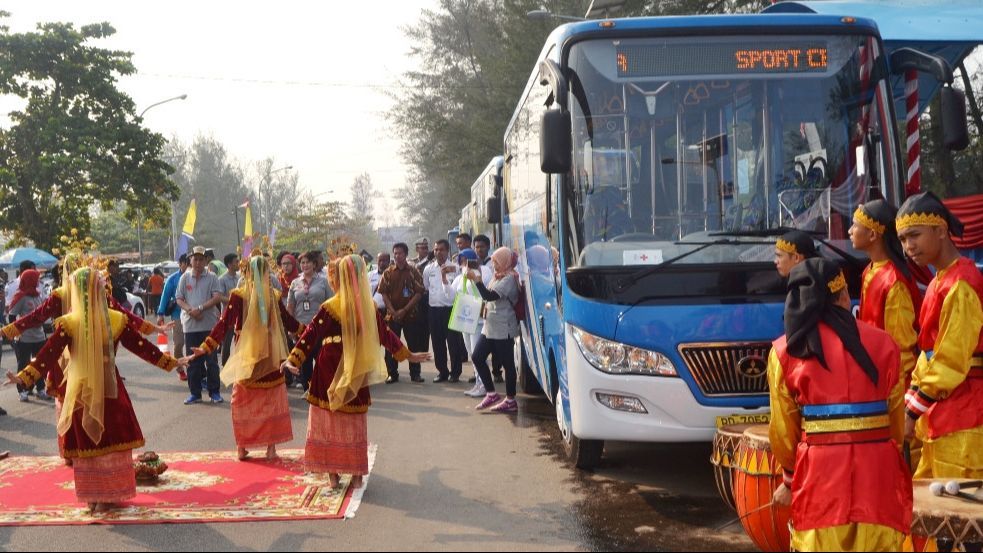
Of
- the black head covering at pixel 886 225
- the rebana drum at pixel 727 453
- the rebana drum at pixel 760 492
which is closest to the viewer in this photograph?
the rebana drum at pixel 760 492

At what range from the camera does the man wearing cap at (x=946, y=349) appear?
16.1 ft

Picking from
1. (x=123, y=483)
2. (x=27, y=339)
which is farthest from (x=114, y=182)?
(x=123, y=483)

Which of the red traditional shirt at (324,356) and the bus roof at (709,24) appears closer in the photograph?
the bus roof at (709,24)

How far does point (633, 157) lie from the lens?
7500mm

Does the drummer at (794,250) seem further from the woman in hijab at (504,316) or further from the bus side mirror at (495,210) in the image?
the bus side mirror at (495,210)

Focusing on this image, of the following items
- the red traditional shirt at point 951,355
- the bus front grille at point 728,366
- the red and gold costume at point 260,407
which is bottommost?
the red and gold costume at point 260,407

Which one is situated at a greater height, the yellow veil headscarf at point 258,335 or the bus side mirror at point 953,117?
the bus side mirror at point 953,117

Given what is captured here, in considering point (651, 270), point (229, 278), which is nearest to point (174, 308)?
point (229, 278)

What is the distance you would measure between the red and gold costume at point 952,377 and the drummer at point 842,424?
93 centimetres

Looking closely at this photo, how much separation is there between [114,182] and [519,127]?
91.5 feet

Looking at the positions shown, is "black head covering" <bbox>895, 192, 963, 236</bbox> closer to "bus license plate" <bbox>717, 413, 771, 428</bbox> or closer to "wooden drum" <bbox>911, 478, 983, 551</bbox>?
"wooden drum" <bbox>911, 478, 983, 551</bbox>

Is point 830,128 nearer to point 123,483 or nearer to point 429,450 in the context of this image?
point 429,450

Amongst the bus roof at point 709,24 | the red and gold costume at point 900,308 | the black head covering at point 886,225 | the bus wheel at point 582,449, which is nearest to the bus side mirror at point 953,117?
the bus roof at point 709,24

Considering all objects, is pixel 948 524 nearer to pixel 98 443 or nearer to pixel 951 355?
pixel 951 355
